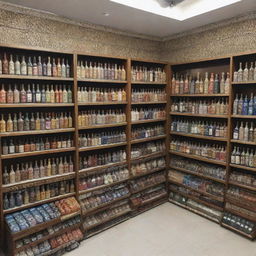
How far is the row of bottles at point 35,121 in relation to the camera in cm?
270

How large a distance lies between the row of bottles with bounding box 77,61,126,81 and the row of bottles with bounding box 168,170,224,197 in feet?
6.54

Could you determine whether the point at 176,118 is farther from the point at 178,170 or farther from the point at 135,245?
the point at 135,245

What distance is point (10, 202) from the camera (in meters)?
2.76

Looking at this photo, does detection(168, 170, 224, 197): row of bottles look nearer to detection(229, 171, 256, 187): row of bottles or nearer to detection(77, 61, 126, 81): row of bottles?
detection(229, 171, 256, 187): row of bottles

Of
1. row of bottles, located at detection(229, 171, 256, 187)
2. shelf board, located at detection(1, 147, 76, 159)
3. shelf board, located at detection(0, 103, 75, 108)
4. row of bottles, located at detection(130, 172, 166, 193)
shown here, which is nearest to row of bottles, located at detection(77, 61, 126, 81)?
shelf board, located at detection(0, 103, 75, 108)

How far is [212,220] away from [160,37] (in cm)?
338

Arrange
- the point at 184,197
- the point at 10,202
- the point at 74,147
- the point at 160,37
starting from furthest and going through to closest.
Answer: the point at 160,37, the point at 184,197, the point at 74,147, the point at 10,202

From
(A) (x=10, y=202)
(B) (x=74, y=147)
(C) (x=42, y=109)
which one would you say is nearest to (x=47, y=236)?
(A) (x=10, y=202)

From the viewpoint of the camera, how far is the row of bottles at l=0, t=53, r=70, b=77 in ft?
8.64

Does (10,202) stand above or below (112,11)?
below

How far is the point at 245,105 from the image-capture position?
315cm

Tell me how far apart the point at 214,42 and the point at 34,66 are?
2765mm

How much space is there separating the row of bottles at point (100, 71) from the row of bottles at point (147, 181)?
5.81 feet

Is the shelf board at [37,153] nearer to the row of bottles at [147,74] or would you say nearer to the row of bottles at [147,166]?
the row of bottles at [147,166]
